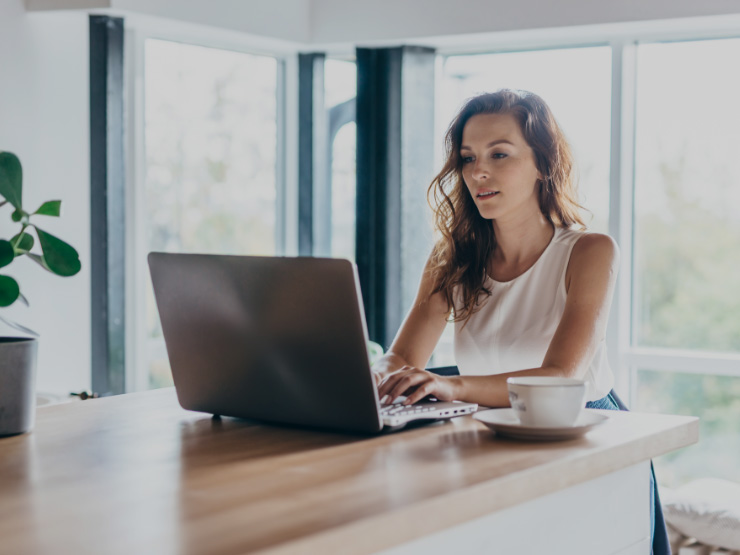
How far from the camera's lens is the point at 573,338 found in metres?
1.79

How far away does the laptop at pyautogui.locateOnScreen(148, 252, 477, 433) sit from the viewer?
1.26 metres

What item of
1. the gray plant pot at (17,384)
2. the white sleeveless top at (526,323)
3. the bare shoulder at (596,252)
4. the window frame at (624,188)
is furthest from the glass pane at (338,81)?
the gray plant pot at (17,384)

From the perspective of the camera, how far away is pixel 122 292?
3.36m

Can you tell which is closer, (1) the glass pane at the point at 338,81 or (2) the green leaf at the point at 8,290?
(2) the green leaf at the point at 8,290

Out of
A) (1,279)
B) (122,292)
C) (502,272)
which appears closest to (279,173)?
(122,292)

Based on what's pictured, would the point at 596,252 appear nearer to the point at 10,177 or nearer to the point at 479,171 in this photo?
the point at 479,171

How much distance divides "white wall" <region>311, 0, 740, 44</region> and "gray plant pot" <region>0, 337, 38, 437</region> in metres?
2.53

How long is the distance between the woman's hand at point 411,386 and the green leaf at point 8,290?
582mm

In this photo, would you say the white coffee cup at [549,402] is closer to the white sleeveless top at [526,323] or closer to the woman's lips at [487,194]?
the white sleeveless top at [526,323]

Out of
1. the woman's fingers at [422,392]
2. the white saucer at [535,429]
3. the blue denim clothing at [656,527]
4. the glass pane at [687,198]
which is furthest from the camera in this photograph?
the glass pane at [687,198]

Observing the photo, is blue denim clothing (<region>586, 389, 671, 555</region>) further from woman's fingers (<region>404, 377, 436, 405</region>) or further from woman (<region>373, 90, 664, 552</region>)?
woman's fingers (<region>404, 377, 436, 405</region>)

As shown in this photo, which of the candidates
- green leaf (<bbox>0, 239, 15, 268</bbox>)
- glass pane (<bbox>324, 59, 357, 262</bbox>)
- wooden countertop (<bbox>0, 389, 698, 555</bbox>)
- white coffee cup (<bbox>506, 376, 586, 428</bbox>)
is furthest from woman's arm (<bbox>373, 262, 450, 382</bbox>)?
glass pane (<bbox>324, 59, 357, 262</bbox>)

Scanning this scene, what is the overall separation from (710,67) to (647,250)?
723 millimetres

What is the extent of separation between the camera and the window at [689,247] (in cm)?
343
